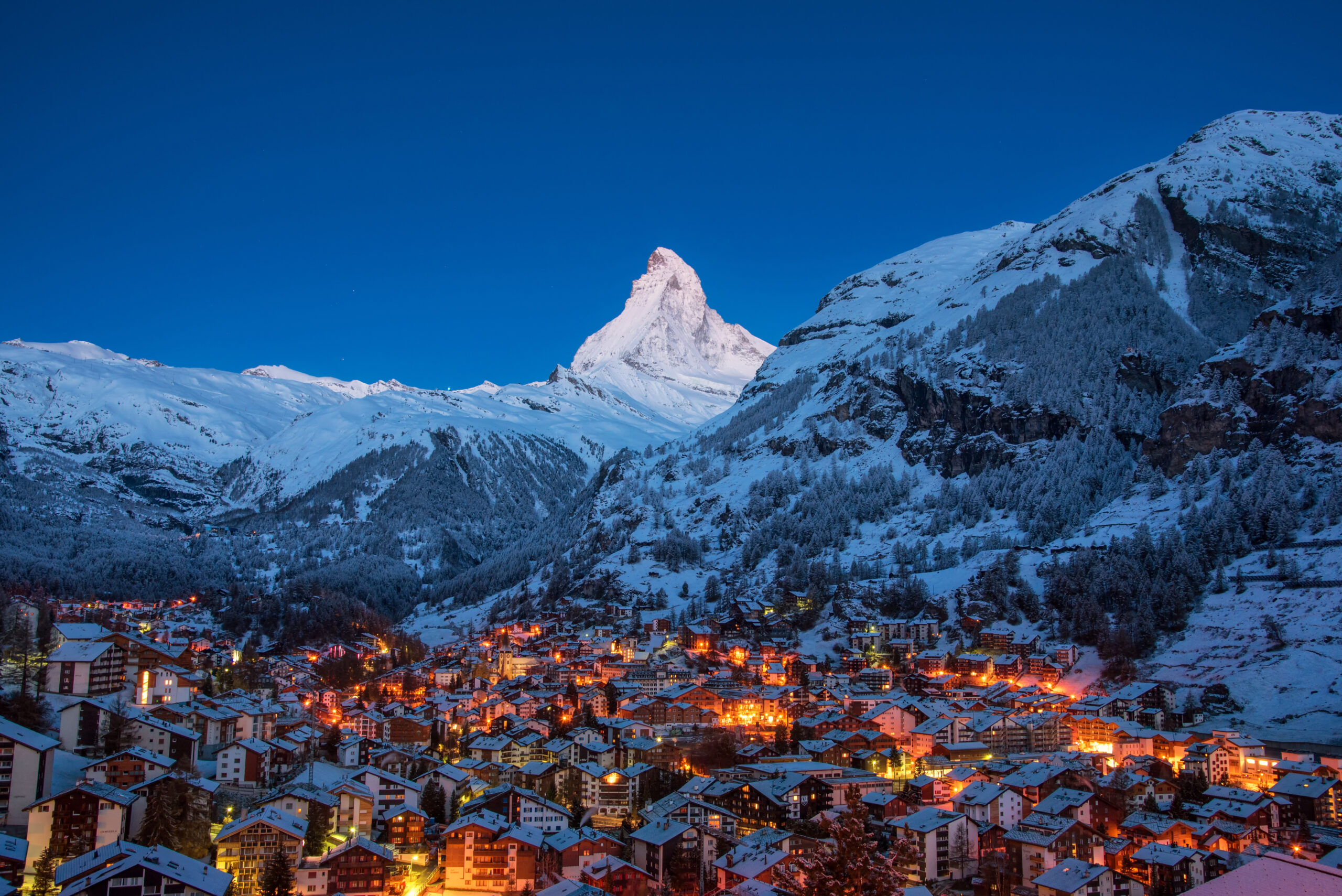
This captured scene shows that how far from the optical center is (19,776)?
47969 mm

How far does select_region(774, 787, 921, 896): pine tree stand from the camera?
981 inches

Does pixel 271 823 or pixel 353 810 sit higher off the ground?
pixel 271 823

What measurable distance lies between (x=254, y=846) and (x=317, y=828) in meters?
3.58

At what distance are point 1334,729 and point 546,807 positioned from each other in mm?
47350

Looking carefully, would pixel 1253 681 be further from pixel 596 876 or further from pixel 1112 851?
pixel 596 876

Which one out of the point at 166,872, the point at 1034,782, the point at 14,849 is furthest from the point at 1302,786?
the point at 14,849

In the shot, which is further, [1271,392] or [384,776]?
[1271,392]

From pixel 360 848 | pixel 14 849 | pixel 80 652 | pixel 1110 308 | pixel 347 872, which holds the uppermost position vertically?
pixel 1110 308

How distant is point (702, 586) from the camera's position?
13325cm

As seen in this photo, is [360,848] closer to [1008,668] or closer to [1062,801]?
[1062,801]

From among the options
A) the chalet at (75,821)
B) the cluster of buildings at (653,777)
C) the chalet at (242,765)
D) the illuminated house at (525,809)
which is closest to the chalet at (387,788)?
the cluster of buildings at (653,777)

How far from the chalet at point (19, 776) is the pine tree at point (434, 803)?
18.6 meters

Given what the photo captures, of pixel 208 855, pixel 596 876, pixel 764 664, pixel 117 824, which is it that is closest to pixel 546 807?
pixel 596 876

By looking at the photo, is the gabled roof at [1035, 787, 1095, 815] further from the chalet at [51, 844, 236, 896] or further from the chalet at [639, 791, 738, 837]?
the chalet at [51, 844, 236, 896]
